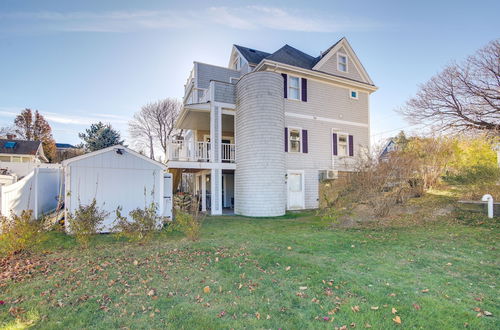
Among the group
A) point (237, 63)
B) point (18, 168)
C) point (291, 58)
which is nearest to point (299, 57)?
point (291, 58)

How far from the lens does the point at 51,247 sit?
6254 mm

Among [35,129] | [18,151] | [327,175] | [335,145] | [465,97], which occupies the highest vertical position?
[35,129]

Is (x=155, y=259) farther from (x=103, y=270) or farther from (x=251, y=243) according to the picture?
(x=251, y=243)

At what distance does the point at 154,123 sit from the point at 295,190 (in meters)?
27.3

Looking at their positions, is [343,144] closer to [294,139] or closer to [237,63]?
[294,139]

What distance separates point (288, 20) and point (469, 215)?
35.1 ft

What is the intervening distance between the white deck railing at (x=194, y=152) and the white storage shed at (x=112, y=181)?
3.59m

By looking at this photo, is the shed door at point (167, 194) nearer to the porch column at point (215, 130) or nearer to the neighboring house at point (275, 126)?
the neighboring house at point (275, 126)

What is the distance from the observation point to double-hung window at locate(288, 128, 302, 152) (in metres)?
13.5

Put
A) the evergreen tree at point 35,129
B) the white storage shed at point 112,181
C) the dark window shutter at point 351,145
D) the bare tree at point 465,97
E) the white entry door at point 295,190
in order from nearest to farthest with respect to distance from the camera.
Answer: the white storage shed at point 112,181 < the white entry door at point 295,190 < the bare tree at point 465,97 < the dark window shutter at point 351,145 < the evergreen tree at point 35,129

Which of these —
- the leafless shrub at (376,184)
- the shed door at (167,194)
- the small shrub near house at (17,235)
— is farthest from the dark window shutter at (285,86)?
the small shrub near house at (17,235)

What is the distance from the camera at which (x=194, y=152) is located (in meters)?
13.0

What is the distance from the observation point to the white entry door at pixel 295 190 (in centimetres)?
1333

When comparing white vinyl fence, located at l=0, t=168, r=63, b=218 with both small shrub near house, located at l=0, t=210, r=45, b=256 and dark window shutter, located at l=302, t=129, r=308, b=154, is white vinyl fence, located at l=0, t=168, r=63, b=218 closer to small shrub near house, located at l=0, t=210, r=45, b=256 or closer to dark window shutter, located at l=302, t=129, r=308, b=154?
small shrub near house, located at l=0, t=210, r=45, b=256
